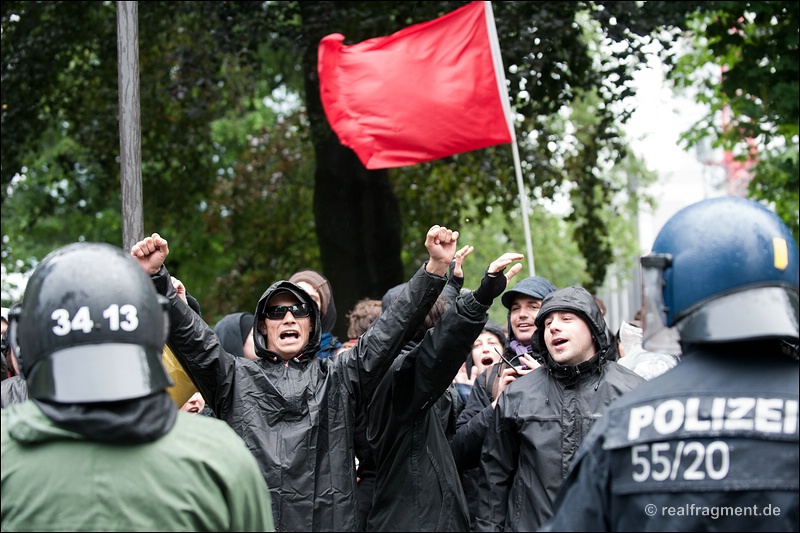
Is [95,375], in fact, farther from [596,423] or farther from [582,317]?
[582,317]

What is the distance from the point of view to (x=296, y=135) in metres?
17.5

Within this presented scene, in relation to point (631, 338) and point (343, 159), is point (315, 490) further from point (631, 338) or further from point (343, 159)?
point (343, 159)

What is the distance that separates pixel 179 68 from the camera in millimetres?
14148

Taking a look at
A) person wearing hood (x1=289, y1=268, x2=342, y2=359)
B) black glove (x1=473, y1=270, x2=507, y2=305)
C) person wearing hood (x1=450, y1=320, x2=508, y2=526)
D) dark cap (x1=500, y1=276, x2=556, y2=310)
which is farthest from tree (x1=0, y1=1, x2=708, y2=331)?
black glove (x1=473, y1=270, x2=507, y2=305)

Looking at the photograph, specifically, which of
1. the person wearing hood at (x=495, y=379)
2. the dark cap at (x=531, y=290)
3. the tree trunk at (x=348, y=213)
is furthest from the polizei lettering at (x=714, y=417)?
the tree trunk at (x=348, y=213)

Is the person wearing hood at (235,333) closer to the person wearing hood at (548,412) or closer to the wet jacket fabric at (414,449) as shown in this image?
the wet jacket fabric at (414,449)

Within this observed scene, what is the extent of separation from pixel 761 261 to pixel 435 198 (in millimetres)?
13107

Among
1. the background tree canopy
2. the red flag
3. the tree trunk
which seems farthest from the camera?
the tree trunk

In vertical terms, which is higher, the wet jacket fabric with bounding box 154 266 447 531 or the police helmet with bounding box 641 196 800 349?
the police helmet with bounding box 641 196 800 349

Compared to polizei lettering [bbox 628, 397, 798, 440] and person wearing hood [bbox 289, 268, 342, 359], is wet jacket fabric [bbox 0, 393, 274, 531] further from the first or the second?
person wearing hood [bbox 289, 268, 342, 359]

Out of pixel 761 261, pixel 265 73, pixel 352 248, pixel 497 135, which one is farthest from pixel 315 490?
pixel 265 73

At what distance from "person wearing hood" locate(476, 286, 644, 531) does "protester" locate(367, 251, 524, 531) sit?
0.60 feet

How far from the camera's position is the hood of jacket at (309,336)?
493 centimetres

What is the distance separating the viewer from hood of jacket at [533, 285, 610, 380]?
4.90 m
